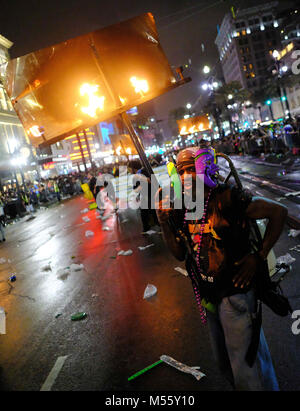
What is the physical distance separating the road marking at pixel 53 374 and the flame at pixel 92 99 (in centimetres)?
357

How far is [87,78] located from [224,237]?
369 centimetres

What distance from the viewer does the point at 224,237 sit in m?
2.08

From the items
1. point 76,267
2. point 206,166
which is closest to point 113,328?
point 206,166

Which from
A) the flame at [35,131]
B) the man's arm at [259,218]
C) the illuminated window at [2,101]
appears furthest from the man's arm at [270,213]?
the illuminated window at [2,101]

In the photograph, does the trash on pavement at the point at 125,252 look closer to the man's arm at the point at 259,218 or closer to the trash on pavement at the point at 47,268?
the trash on pavement at the point at 47,268

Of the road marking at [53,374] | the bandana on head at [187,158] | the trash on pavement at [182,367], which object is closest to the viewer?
the bandana on head at [187,158]

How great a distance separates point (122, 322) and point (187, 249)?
95.6 inches

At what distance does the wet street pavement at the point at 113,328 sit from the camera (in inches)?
122

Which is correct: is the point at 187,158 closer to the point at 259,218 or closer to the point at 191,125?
the point at 259,218

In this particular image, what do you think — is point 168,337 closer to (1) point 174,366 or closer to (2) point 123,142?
(1) point 174,366

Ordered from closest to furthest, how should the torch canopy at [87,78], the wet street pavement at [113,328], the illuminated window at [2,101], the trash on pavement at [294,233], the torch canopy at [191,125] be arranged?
the wet street pavement at [113,328], the torch canopy at [87,78], the trash on pavement at [294,233], the torch canopy at [191,125], the illuminated window at [2,101]
